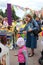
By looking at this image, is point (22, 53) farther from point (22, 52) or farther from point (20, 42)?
point (20, 42)

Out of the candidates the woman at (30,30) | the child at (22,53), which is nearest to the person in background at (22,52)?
the child at (22,53)

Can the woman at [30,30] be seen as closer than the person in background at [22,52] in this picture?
No

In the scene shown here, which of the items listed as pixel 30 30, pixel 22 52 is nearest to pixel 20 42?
pixel 22 52

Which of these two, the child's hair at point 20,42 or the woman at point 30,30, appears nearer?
the child's hair at point 20,42

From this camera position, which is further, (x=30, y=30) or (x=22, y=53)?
(x=30, y=30)

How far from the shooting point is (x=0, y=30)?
7.97m

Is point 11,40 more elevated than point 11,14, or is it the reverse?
point 11,14

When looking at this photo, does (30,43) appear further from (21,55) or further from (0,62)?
(0,62)

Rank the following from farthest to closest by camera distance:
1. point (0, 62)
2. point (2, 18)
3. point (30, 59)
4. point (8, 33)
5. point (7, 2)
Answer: point (7, 2) < point (2, 18) < point (8, 33) < point (30, 59) < point (0, 62)

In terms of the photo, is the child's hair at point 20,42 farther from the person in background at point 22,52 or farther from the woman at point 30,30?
the woman at point 30,30

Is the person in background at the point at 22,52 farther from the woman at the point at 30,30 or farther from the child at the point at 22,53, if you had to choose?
the woman at the point at 30,30

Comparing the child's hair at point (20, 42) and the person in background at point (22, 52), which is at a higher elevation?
Answer: the child's hair at point (20, 42)

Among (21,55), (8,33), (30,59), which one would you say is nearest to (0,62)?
(21,55)

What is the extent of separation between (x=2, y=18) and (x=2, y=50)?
13.8 ft
